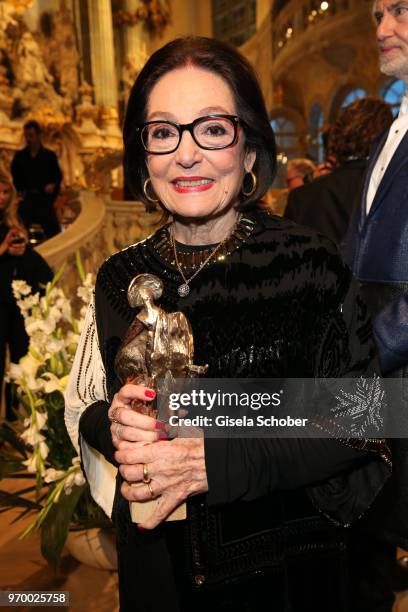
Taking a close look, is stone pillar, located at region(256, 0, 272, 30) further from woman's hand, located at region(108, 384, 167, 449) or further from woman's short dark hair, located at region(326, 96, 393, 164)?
woman's hand, located at region(108, 384, 167, 449)

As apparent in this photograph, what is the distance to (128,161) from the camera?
1593 mm

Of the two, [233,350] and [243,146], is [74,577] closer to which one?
[233,350]

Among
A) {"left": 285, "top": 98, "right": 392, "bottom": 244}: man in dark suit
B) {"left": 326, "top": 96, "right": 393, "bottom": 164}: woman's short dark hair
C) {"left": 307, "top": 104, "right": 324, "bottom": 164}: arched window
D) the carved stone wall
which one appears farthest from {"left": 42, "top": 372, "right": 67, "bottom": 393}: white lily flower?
{"left": 307, "top": 104, "right": 324, "bottom": 164}: arched window

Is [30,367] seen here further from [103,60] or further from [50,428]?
[103,60]

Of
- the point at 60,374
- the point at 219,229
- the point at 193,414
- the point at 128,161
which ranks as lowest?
the point at 60,374

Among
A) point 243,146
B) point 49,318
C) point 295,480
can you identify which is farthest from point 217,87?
point 49,318

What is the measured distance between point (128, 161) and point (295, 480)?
0.83m

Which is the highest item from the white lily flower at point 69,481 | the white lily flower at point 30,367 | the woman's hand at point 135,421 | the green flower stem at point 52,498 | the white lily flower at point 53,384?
the woman's hand at point 135,421

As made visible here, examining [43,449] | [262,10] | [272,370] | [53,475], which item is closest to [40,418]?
[43,449]

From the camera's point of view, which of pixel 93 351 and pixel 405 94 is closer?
pixel 93 351

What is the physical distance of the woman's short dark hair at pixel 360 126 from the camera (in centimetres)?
318

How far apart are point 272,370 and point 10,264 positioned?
4274 millimetres

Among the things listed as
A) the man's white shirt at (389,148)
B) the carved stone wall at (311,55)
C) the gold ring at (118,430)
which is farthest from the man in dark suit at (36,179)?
the gold ring at (118,430)

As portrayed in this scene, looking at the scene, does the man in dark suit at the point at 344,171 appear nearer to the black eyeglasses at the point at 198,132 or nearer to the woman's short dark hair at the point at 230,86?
the woman's short dark hair at the point at 230,86
